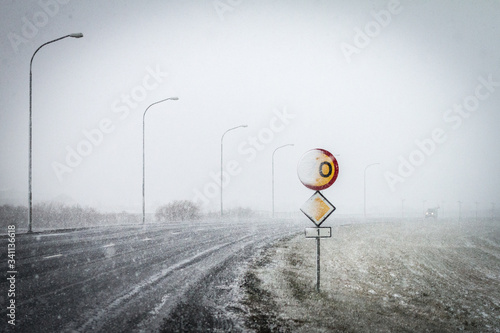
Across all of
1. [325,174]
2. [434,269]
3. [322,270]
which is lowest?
[434,269]

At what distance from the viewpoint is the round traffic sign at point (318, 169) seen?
264 inches

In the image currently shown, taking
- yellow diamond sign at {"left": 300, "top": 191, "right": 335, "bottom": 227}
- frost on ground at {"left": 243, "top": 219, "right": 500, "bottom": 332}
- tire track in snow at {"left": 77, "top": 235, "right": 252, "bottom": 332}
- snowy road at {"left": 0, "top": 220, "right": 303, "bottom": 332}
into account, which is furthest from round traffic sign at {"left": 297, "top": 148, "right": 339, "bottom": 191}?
tire track in snow at {"left": 77, "top": 235, "right": 252, "bottom": 332}

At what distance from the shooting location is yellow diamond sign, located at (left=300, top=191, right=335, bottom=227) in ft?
22.0

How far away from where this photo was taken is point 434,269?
12.5 meters

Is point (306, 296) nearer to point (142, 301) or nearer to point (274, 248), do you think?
point (142, 301)

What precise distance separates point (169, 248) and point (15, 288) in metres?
6.19

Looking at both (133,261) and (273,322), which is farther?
(133,261)

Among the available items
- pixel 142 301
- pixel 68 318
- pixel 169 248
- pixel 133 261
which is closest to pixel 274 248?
pixel 169 248

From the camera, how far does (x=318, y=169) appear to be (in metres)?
6.76

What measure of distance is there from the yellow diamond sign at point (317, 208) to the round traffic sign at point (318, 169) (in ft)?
0.64

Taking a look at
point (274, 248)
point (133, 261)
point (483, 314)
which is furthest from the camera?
point (274, 248)

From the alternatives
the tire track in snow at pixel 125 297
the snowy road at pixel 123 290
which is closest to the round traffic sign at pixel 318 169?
the snowy road at pixel 123 290

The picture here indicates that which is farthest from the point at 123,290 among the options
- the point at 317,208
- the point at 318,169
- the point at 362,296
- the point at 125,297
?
the point at 362,296

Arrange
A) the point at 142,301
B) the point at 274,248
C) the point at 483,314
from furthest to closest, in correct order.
Answer: the point at 274,248 < the point at 483,314 < the point at 142,301
